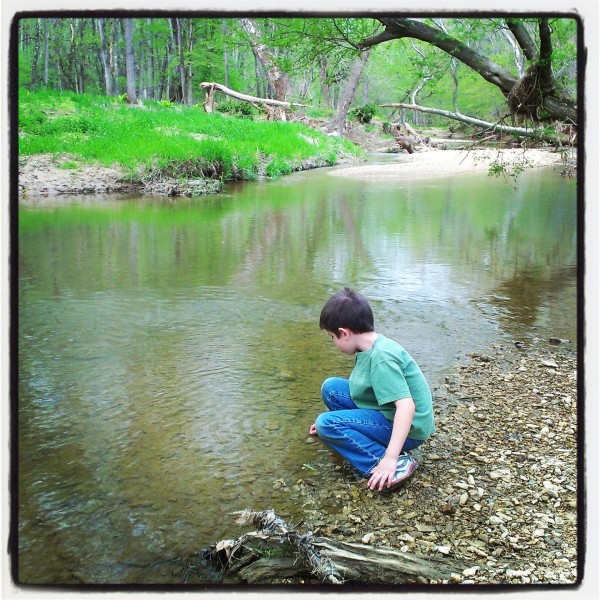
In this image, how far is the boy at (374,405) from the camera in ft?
9.19

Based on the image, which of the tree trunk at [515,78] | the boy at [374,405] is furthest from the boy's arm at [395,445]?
the tree trunk at [515,78]

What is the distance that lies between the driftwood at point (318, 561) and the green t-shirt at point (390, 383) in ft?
2.30

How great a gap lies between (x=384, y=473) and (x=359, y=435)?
0.24 meters

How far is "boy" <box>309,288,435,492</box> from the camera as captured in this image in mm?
2801

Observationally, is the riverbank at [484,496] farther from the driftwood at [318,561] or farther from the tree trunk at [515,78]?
the tree trunk at [515,78]

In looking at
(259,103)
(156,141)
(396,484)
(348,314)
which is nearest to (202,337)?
(348,314)

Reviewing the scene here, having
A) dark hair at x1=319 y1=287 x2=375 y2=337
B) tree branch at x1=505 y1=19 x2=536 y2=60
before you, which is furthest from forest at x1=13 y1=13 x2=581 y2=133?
dark hair at x1=319 y1=287 x2=375 y2=337

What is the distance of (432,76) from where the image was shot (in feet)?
20.7

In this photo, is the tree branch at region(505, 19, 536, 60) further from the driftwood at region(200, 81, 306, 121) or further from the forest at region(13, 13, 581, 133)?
the driftwood at region(200, 81, 306, 121)

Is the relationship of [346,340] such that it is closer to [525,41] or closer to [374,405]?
[374,405]

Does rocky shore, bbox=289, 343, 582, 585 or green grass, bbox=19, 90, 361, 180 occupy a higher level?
green grass, bbox=19, 90, 361, 180

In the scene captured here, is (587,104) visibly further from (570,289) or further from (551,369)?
(570,289)

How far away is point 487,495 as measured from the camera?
108 inches

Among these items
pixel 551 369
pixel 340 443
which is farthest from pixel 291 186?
pixel 340 443
